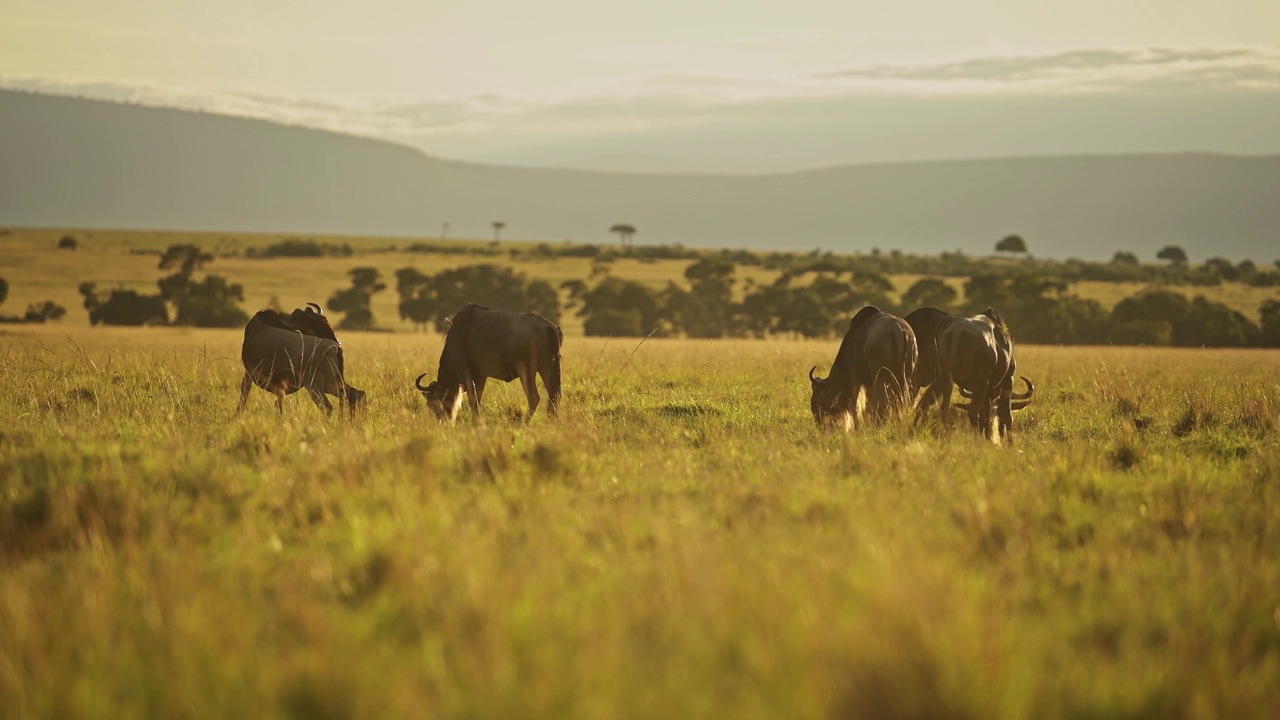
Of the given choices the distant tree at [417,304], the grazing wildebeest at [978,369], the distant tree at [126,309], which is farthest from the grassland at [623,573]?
the distant tree at [417,304]

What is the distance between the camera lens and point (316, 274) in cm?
8269

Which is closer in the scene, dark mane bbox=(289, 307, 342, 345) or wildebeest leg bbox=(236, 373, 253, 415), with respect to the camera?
wildebeest leg bbox=(236, 373, 253, 415)

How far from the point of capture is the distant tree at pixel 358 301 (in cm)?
6156

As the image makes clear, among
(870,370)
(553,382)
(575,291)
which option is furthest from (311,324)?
(575,291)

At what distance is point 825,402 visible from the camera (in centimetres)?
1136

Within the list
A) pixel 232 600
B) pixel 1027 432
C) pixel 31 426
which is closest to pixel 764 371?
pixel 1027 432

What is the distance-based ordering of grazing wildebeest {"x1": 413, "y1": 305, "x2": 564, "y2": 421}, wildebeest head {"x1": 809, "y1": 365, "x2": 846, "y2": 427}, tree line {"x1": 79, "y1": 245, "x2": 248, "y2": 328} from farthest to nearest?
tree line {"x1": 79, "y1": 245, "x2": 248, "y2": 328} → grazing wildebeest {"x1": 413, "y1": 305, "x2": 564, "y2": 421} → wildebeest head {"x1": 809, "y1": 365, "x2": 846, "y2": 427}

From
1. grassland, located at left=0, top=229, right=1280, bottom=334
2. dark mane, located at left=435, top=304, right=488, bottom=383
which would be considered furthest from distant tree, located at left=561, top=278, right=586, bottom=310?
dark mane, located at left=435, top=304, right=488, bottom=383

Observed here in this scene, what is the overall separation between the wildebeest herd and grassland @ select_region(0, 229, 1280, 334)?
46.0m

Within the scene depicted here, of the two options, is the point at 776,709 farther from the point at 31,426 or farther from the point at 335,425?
the point at 31,426

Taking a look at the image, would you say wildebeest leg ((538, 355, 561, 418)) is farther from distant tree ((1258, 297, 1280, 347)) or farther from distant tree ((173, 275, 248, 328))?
distant tree ((1258, 297, 1280, 347))

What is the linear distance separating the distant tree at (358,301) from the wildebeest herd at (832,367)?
47.9m

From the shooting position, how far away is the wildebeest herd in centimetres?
1086

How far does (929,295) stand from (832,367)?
50381 millimetres
